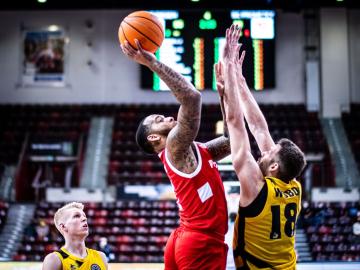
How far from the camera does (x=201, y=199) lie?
3984 millimetres

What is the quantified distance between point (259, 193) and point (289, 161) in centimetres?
29

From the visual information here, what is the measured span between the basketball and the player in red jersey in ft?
0.36

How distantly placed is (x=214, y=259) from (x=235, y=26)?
142 centimetres

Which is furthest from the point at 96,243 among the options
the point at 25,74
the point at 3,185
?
the point at 25,74

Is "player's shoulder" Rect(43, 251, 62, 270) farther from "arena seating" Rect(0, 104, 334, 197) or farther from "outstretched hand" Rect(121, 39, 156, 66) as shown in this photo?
"arena seating" Rect(0, 104, 334, 197)

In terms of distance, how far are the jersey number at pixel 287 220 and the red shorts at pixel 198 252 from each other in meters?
0.34

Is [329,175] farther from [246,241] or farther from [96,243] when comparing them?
[246,241]

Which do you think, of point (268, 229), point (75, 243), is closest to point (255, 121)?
point (268, 229)

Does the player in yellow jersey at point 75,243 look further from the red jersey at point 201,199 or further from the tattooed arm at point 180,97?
the tattooed arm at point 180,97

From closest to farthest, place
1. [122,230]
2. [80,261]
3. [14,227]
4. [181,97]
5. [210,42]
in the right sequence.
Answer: [181,97] < [80,261] < [122,230] < [14,227] < [210,42]

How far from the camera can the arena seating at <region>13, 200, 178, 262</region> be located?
1411 centimetres

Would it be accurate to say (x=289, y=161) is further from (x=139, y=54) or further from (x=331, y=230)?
(x=331, y=230)

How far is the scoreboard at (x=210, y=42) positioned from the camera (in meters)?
16.9

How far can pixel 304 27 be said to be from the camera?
65.8 feet
